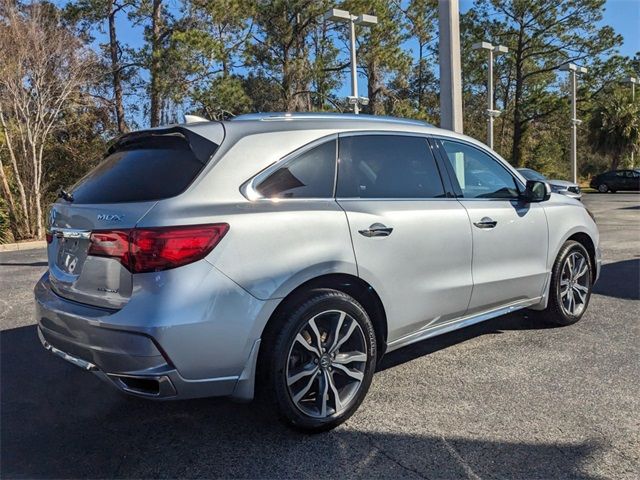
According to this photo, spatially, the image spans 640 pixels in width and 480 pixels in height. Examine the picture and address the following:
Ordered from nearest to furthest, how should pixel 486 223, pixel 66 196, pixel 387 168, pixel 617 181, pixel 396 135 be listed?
1. pixel 66 196
2. pixel 387 168
3. pixel 396 135
4. pixel 486 223
5. pixel 617 181

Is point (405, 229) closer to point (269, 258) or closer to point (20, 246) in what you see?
point (269, 258)

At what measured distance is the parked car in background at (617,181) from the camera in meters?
34.2

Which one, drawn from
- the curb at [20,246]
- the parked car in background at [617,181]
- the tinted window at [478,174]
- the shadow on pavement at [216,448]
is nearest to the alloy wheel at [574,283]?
the tinted window at [478,174]

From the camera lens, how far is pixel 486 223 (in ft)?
13.4

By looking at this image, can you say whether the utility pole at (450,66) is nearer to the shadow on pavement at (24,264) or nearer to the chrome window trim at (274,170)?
the chrome window trim at (274,170)

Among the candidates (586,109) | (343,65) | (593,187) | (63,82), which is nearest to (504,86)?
(586,109)

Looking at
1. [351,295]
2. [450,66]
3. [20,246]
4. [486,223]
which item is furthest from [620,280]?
[20,246]

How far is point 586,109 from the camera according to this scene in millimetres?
42094

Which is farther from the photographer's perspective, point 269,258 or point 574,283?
point 574,283

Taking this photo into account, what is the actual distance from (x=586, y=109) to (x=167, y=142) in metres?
45.2

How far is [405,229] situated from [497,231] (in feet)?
3.34

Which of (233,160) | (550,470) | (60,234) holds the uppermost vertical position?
(233,160)

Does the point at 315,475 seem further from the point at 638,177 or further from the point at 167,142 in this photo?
the point at 638,177

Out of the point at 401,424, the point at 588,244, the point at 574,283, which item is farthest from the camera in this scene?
the point at 588,244
